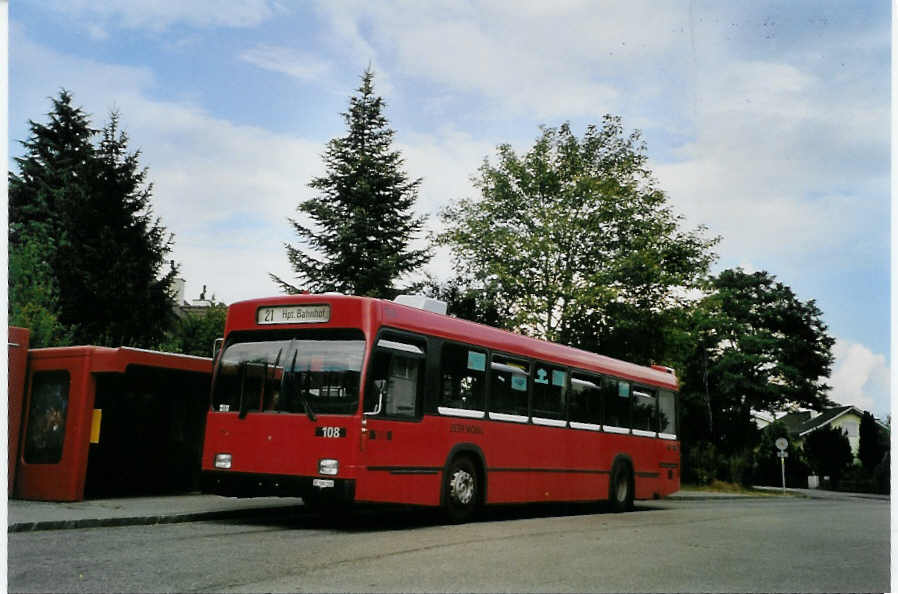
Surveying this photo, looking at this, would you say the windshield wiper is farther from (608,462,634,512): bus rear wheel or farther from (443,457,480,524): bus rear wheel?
(608,462,634,512): bus rear wheel

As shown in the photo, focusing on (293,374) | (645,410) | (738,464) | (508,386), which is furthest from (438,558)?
(738,464)

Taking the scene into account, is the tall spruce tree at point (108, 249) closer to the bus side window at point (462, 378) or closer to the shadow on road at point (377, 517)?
the shadow on road at point (377, 517)

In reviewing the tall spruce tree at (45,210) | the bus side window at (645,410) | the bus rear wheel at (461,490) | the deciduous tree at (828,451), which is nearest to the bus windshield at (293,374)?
the bus rear wheel at (461,490)

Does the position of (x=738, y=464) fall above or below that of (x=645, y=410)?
below

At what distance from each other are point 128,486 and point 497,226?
2090 centimetres

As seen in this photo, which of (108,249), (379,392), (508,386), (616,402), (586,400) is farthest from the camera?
(108,249)

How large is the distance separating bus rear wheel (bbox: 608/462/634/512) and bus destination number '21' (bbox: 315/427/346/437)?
7.41 m

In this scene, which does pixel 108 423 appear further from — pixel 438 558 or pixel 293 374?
pixel 438 558

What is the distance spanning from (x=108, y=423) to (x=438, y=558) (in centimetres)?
858

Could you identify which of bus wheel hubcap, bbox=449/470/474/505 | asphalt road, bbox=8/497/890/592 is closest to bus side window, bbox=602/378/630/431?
asphalt road, bbox=8/497/890/592

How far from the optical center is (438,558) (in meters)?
8.66

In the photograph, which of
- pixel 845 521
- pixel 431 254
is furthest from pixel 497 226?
pixel 845 521

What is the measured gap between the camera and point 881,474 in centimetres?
4906

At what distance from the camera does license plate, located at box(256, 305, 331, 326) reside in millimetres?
11867
